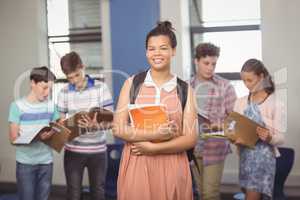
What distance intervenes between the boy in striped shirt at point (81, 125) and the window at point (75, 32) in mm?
1467

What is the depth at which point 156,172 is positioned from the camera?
2004mm

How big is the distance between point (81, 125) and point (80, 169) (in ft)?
1.10

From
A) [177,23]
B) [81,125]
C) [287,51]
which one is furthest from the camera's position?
[177,23]

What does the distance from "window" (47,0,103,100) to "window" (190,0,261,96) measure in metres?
1.05

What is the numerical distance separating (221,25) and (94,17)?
1.38 m

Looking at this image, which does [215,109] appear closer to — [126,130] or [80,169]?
[80,169]

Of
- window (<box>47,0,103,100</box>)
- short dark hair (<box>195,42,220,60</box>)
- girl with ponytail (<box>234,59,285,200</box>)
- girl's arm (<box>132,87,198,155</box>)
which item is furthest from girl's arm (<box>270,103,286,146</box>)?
window (<box>47,0,103,100</box>)

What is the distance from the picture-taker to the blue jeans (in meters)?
2.99

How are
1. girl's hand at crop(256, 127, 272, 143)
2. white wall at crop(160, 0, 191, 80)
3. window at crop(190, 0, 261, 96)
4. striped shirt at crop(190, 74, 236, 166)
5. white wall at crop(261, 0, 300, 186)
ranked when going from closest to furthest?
1. girl's hand at crop(256, 127, 272, 143)
2. striped shirt at crop(190, 74, 236, 166)
3. white wall at crop(261, 0, 300, 186)
4. white wall at crop(160, 0, 191, 80)
5. window at crop(190, 0, 261, 96)

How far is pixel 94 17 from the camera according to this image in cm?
477

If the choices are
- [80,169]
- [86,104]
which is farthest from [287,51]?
[80,169]

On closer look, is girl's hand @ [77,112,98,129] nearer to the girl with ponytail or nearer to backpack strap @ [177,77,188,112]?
the girl with ponytail

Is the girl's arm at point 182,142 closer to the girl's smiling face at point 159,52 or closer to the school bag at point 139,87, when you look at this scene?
the school bag at point 139,87

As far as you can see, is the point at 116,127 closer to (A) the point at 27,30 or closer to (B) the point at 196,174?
(B) the point at 196,174
